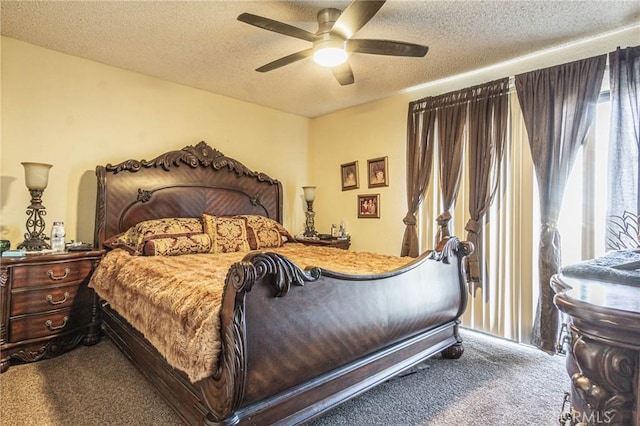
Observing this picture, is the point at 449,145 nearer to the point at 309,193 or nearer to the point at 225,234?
the point at 309,193

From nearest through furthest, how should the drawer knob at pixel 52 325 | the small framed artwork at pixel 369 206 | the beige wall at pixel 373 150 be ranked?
the drawer knob at pixel 52 325, the beige wall at pixel 373 150, the small framed artwork at pixel 369 206

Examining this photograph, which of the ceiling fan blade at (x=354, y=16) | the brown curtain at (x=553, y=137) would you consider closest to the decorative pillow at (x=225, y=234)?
the ceiling fan blade at (x=354, y=16)

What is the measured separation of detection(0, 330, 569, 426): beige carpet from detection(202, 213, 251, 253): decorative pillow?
4.00ft

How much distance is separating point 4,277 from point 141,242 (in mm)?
902

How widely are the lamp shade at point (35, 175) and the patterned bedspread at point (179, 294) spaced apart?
0.78 m

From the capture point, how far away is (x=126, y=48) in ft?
9.67

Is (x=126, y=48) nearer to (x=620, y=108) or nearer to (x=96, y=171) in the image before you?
(x=96, y=171)

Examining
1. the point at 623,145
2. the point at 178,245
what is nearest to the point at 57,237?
the point at 178,245

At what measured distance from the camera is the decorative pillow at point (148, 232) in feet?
9.45

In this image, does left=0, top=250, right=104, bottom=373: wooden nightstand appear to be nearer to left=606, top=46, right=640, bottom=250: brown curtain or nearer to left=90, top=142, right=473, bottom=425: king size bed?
left=90, top=142, right=473, bottom=425: king size bed

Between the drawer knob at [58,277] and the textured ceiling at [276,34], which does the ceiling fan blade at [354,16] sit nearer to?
the textured ceiling at [276,34]

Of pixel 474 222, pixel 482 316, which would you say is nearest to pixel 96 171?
pixel 474 222

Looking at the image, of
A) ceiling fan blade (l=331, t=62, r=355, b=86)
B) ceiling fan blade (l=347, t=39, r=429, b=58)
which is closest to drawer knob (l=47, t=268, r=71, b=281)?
ceiling fan blade (l=331, t=62, r=355, b=86)

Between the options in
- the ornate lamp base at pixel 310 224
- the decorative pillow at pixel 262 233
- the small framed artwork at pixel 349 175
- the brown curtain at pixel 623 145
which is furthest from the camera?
the ornate lamp base at pixel 310 224
